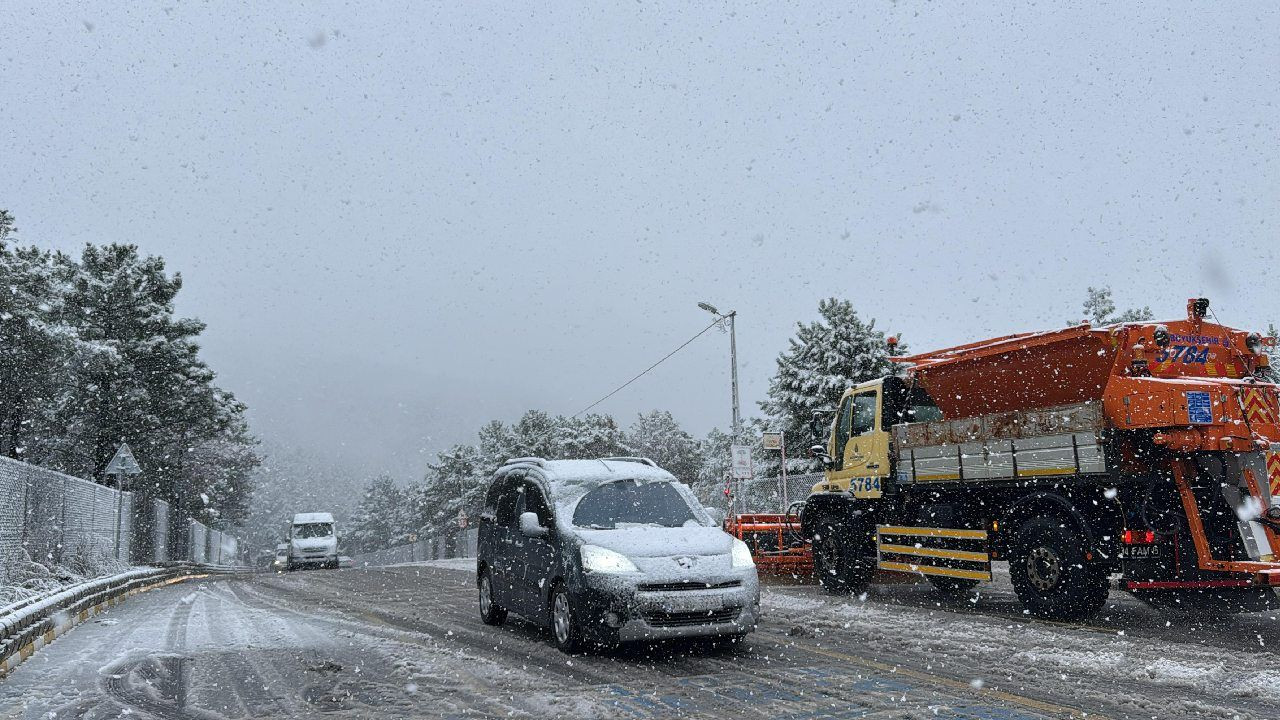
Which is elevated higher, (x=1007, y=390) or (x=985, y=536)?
(x=1007, y=390)

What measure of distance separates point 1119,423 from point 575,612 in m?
5.59

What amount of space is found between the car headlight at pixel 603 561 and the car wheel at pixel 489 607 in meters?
2.42

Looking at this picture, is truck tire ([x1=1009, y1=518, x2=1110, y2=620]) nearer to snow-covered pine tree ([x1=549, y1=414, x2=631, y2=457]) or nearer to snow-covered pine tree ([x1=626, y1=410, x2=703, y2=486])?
snow-covered pine tree ([x1=549, y1=414, x2=631, y2=457])

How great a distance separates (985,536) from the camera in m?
10.5

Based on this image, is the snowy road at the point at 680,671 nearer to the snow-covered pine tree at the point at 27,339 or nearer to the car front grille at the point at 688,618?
the car front grille at the point at 688,618

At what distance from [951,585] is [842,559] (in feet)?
5.04

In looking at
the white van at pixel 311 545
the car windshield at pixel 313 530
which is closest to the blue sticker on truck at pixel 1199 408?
the white van at pixel 311 545

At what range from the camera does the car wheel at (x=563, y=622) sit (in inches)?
297

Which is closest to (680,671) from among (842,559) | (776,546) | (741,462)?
(842,559)

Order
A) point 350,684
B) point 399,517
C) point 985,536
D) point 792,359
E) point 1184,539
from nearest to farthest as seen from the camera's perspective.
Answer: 1. point 350,684
2. point 1184,539
3. point 985,536
4. point 792,359
5. point 399,517

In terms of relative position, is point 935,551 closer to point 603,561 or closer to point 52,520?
point 603,561

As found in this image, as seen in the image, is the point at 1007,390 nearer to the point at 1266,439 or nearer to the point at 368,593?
the point at 1266,439

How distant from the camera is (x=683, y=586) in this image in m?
7.38

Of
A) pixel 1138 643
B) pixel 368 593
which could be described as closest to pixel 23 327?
pixel 368 593
